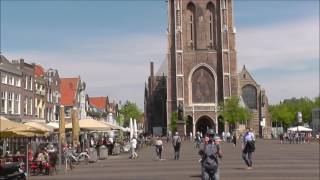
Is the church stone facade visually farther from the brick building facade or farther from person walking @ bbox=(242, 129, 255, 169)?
person walking @ bbox=(242, 129, 255, 169)

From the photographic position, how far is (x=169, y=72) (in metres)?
97.8

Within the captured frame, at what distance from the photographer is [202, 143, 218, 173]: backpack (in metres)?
14.4

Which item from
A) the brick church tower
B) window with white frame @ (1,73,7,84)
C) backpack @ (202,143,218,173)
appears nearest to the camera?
backpack @ (202,143,218,173)

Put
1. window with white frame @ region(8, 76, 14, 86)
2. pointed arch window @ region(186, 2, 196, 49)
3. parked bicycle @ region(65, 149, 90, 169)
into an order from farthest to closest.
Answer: pointed arch window @ region(186, 2, 196, 49) < window with white frame @ region(8, 76, 14, 86) < parked bicycle @ region(65, 149, 90, 169)

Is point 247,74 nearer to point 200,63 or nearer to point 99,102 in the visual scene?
point 200,63

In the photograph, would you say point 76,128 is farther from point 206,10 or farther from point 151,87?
point 151,87

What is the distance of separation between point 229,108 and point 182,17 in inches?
772

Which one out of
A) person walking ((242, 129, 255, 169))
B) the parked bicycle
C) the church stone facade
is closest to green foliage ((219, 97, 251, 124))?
the church stone facade

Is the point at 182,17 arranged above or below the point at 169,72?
above

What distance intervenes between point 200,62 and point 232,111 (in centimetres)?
1263

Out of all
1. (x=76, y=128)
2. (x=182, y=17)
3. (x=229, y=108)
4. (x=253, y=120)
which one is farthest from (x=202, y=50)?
(x=76, y=128)

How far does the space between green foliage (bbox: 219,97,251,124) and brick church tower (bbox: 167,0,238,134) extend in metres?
3.01

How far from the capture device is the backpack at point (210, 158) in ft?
47.2

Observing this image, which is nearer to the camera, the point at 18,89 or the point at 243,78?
the point at 18,89
